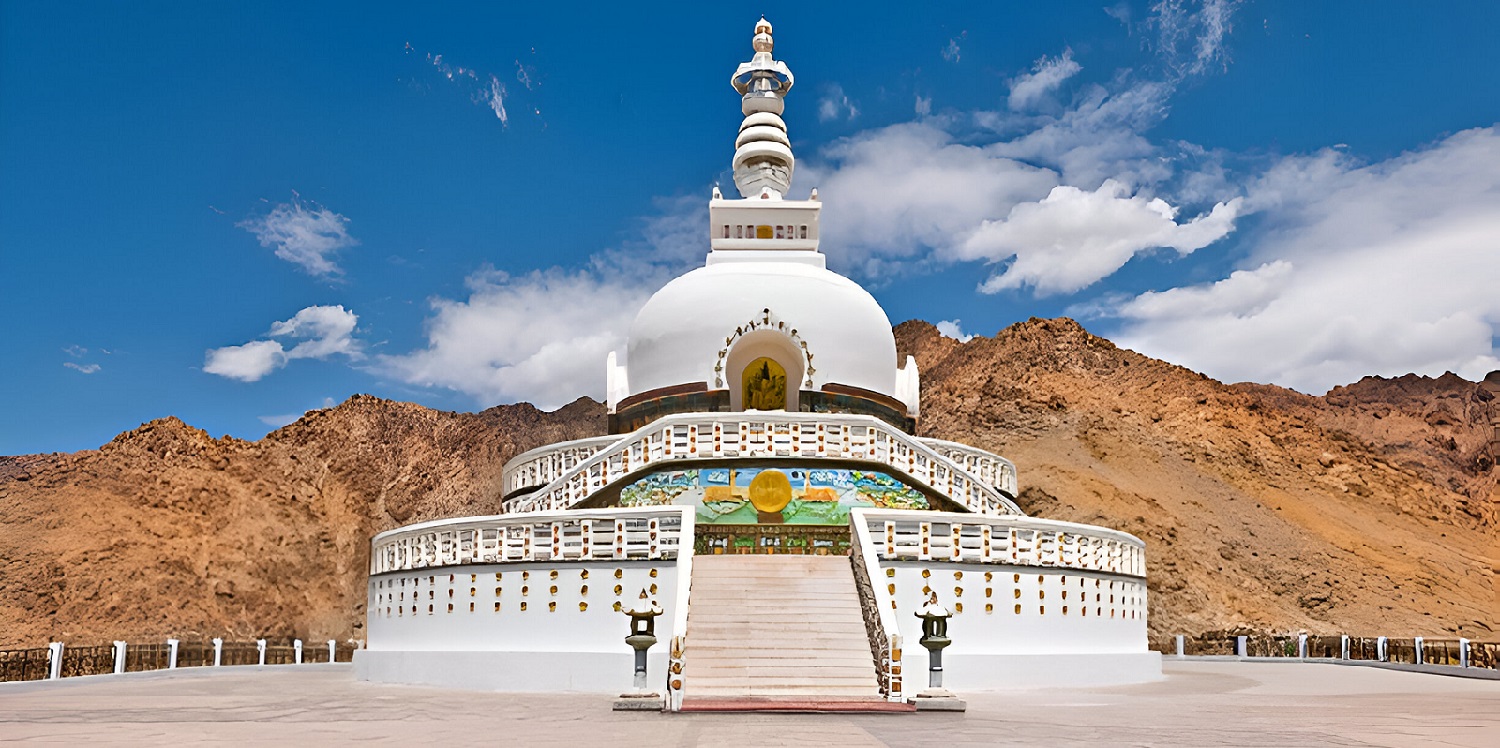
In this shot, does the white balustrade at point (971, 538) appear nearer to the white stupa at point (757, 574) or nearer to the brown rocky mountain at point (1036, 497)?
the white stupa at point (757, 574)

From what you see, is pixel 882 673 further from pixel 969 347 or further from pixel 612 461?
pixel 969 347

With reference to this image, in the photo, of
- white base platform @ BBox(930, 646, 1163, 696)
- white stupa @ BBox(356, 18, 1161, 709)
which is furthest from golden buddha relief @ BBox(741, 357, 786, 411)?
white base platform @ BBox(930, 646, 1163, 696)

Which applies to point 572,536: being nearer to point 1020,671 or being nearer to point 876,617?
point 876,617

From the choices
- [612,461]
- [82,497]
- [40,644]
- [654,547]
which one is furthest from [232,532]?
[654,547]

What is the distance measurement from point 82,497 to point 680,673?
56.0 m

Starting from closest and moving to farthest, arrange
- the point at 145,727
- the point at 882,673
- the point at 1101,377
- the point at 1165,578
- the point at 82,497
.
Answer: the point at 145,727
the point at 882,673
the point at 1165,578
the point at 82,497
the point at 1101,377

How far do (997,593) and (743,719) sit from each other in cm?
690

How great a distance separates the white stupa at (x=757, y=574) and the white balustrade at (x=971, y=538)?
0.04m

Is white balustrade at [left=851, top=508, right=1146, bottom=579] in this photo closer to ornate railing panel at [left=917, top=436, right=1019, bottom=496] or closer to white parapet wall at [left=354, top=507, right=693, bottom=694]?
white parapet wall at [left=354, top=507, right=693, bottom=694]

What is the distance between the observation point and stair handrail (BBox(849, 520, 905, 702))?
1500cm

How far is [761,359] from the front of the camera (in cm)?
2794

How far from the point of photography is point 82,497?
5922cm

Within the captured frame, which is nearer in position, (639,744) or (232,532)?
(639,744)

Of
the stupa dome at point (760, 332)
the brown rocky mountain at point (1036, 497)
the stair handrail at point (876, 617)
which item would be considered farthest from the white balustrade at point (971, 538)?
the brown rocky mountain at point (1036, 497)
